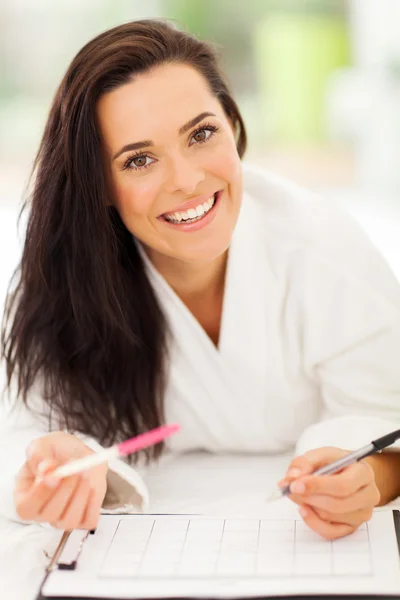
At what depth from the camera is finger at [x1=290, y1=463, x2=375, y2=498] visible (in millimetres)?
911

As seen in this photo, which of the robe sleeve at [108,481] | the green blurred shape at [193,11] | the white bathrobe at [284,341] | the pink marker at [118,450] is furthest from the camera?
the green blurred shape at [193,11]

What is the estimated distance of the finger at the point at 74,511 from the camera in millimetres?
962

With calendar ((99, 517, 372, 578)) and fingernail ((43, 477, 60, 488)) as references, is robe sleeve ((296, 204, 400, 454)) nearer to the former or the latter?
calendar ((99, 517, 372, 578))

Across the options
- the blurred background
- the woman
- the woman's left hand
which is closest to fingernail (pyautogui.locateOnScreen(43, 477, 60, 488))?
the woman

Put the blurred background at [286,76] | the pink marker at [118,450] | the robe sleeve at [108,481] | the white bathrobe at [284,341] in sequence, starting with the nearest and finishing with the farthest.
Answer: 1. the pink marker at [118,450]
2. the robe sleeve at [108,481]
3. the white bathrobe at [284,341]
4. the blurred background at [286,76]

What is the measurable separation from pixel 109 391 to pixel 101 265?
0.19m

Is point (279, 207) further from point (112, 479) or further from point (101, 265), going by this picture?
point (112, 479)

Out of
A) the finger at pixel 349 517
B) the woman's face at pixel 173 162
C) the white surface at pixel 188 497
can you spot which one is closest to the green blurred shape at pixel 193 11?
the woman's face at pixel 173 162

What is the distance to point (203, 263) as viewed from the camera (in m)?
1.33

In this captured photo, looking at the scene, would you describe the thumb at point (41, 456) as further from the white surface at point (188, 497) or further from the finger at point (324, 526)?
the finger at point (324, 526)

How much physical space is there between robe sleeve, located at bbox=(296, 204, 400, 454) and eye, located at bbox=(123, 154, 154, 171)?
27 cm

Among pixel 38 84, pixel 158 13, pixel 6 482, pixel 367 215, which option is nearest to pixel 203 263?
pixel 6 482

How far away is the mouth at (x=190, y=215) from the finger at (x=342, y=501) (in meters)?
0.43

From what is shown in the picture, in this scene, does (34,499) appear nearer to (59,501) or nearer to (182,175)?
(59,501)
